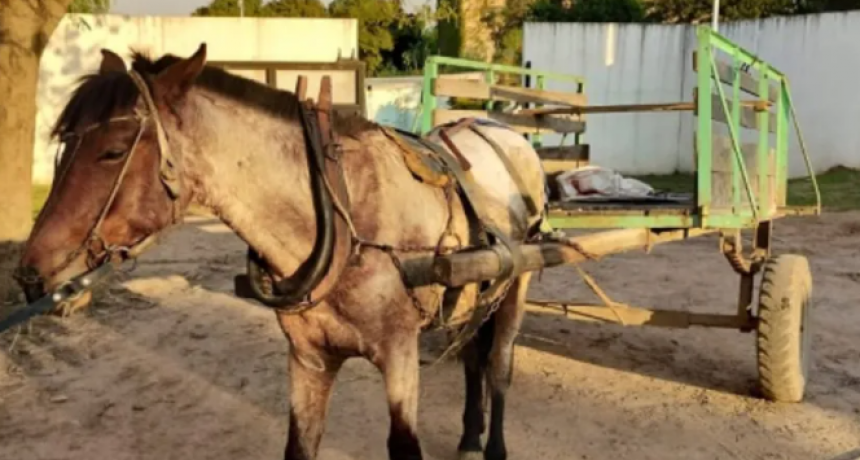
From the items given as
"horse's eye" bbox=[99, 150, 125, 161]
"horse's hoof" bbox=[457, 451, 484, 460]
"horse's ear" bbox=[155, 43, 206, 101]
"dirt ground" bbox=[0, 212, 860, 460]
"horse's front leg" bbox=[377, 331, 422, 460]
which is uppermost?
"horse's ear" bbox=[155, 43, 206, 101]

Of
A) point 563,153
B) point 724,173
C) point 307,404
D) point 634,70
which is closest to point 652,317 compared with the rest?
point 724,173

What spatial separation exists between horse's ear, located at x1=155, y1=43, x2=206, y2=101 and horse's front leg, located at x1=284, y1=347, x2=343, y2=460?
1041 mm

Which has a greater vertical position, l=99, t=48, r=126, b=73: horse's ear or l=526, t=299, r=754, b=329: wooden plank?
l=99, t=48, r=126, b=73: horse's ear

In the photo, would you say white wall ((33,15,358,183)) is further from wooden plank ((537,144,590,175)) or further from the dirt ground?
wooden plank ((537,144,590,175))

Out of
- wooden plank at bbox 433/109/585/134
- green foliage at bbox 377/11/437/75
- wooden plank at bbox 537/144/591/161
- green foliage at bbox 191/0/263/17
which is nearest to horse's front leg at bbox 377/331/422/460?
wooden plank at bbox 433/109/585/134

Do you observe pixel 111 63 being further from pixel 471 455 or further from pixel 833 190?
pixel 833 190

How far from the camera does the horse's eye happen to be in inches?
84.5

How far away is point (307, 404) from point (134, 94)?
1298 mm

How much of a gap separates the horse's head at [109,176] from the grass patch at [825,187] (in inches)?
420

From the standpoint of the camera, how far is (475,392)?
419 cm

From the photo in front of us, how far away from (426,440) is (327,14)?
1300 inches

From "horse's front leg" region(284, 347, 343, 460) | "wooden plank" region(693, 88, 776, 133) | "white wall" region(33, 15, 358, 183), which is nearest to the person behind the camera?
"horse's front leg" region(284, 347, 343, 460)

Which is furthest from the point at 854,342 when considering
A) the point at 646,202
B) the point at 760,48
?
the point at 760,48

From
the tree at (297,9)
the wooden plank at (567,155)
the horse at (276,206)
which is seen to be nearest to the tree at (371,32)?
the tree at (297,9)
